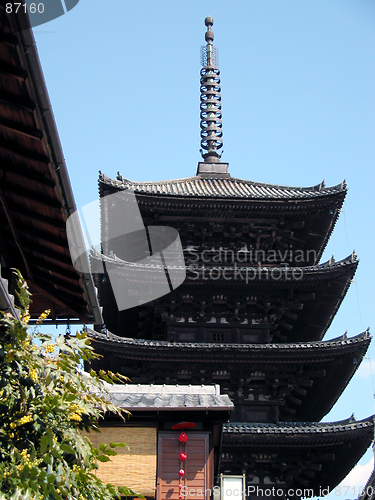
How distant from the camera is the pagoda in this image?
2273cm

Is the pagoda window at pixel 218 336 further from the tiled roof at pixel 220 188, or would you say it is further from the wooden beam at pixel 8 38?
the wooden beam at pixel 8 38

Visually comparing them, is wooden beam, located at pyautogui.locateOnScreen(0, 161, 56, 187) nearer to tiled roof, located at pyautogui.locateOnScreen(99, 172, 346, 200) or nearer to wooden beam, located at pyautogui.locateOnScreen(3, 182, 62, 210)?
wooden beam, located at pyautogui.locateOnScreen(3, 182, 62, 210)

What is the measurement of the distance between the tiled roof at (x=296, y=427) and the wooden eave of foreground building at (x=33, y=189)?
10.8m

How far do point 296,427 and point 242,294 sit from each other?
554 centimetres

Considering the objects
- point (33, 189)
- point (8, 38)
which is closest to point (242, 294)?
point (33, 189)

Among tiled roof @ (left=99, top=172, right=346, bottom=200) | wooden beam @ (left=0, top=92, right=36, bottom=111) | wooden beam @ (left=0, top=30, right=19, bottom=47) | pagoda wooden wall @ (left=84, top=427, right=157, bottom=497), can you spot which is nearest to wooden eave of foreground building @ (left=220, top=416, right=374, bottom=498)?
pagoda wooden wall @ (left=84, top=427, right=157, bottom=497)

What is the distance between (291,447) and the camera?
22.6m

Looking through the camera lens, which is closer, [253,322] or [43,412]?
[43,412]

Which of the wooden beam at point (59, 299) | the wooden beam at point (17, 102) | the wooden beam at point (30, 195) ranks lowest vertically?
the wooden beam at point (59, 299)

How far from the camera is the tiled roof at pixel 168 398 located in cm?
1484

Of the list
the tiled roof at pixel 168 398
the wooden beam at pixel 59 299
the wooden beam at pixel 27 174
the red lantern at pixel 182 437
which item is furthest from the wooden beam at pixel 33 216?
the red lantern at pixel 182 437

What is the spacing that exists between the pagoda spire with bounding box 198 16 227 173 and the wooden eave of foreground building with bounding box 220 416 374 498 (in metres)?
13.7

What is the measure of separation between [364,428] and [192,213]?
33.4 feet

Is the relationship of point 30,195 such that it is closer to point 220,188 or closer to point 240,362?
point 240,362
